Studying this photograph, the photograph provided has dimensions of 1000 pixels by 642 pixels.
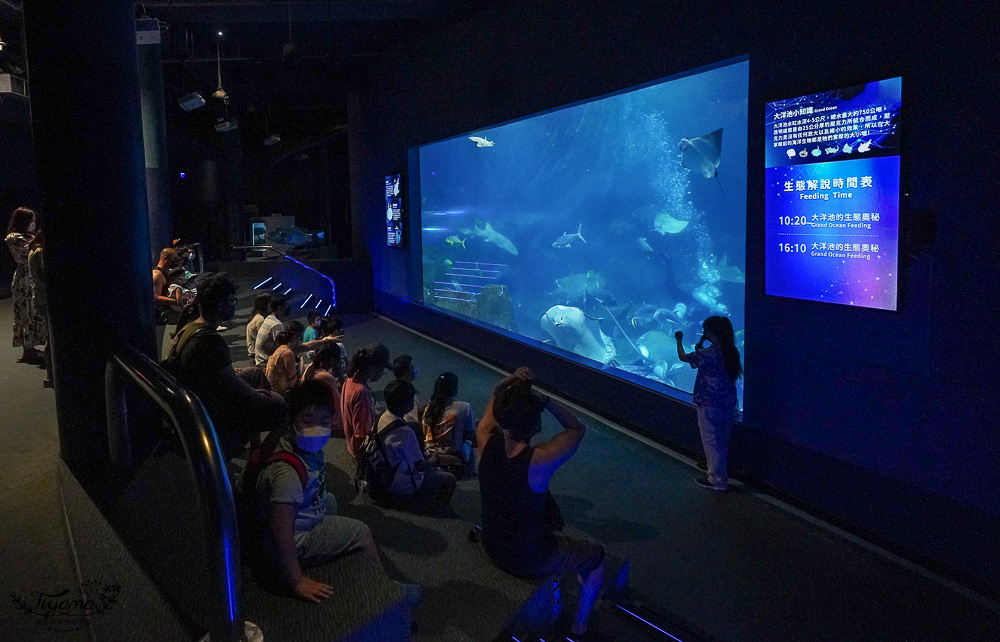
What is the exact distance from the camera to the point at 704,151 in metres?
9.47

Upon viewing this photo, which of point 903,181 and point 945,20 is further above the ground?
point 945,20

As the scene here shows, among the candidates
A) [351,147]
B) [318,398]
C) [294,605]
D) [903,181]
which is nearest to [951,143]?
[903,181]

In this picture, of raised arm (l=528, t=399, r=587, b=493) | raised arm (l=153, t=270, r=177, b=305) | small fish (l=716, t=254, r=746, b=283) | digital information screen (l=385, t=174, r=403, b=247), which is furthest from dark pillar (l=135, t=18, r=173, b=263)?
small fish (l=716, t=254, r=746, b=283)

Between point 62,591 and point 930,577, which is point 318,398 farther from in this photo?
point 930,577

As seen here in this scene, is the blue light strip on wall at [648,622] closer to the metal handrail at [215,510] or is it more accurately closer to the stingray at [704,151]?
the metal handrail at [215,510]

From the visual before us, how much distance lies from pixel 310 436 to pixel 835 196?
3396 millimetres

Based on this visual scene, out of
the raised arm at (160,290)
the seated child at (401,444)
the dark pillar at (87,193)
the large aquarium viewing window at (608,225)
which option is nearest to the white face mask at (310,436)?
the seated child at (401,444)

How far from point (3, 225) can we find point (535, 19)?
1321 centimetres

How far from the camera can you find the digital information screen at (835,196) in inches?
141

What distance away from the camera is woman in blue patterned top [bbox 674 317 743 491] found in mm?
4395

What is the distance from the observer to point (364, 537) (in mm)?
2393

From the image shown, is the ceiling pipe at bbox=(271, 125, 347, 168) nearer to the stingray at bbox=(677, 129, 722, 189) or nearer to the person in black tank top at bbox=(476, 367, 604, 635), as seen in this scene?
the stingray at bbox=(677, 129, 722, 189)

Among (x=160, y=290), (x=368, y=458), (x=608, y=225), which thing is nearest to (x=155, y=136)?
(x=160, y=290)

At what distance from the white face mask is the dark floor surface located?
2.78 ft
